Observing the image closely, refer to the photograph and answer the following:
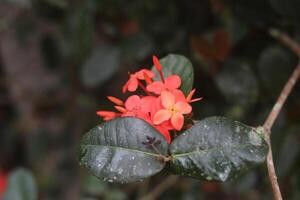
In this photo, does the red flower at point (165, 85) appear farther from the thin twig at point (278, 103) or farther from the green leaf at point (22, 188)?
the green leaf at point (22, 188)

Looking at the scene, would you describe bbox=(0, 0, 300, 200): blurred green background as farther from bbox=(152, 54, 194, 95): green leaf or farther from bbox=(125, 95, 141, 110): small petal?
bbox=(125, 95, 141, 110): small petal

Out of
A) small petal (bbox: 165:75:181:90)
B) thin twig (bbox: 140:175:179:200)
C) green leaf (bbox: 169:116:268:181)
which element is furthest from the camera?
thin twig (bbox: 140:175:179:200)

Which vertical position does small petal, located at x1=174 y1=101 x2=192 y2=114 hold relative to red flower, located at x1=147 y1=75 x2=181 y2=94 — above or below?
below

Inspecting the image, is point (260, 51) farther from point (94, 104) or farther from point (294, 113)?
point (94, 104)

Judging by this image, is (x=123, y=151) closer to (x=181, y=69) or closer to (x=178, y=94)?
(x=178, y=94)

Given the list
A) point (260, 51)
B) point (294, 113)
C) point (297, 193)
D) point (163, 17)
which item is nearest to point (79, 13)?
point (163, 17)

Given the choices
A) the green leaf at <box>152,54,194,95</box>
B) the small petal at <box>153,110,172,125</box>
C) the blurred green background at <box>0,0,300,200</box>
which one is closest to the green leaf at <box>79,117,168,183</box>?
the small petal at <box>153,110,172,125</box>
